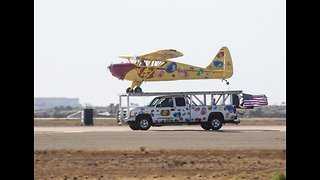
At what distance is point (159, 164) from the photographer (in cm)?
1802

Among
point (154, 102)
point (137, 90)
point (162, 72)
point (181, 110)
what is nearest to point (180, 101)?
point (181, 110)

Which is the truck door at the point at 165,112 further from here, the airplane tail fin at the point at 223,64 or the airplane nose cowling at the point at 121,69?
the airplane tail fin at the point at 223,64

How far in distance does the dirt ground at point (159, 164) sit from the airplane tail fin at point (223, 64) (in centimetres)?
2709

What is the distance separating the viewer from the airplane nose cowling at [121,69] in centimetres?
4482

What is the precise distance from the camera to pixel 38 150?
21328 mm

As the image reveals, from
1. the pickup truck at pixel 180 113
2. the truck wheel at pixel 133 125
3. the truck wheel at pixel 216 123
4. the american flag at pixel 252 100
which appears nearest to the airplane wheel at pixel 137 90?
the truck wheel at pixel 133 125

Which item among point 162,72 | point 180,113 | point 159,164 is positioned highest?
point 162,72

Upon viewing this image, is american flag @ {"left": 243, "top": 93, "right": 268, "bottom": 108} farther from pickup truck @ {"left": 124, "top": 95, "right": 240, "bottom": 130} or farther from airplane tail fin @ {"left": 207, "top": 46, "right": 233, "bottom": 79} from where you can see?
airplane tail fin @ {"left": 207, "top": 46, "right": 233, "bottom": 79}

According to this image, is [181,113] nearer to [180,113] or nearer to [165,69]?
[180,113]

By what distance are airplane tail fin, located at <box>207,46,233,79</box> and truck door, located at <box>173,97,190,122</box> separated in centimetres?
1299

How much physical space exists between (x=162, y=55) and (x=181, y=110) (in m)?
12.6
